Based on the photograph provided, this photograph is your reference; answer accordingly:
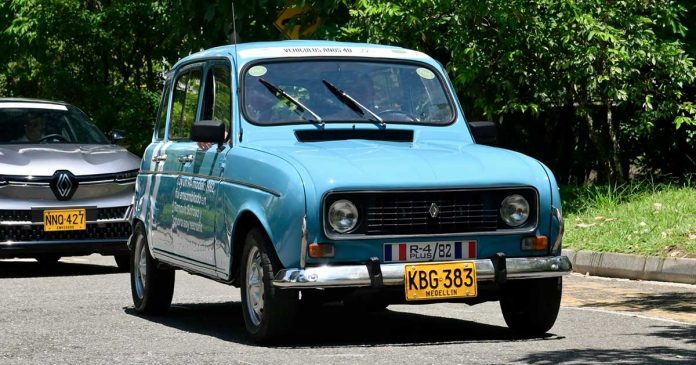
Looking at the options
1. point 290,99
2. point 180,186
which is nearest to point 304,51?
point 290,99

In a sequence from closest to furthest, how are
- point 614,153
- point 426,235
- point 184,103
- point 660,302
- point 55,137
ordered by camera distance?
point 426,235, point 184,103, point 660,302, point 55,137, point 614,153

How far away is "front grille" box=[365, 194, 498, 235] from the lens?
8.83 metres

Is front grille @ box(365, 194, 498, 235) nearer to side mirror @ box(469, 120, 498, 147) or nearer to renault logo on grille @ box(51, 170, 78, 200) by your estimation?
side mirror @ box(469, 120, 498, 147)

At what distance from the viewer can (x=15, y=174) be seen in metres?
14.6

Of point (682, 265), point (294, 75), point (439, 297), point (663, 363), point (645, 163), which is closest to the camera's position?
point (663, 363)

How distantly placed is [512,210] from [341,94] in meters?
1.66

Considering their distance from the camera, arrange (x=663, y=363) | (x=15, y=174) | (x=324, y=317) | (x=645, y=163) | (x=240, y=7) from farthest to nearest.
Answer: (x=645, y=163), (x=240, y=7), (x=15, y=174), (x=324, y=317), (x=663, y=363)

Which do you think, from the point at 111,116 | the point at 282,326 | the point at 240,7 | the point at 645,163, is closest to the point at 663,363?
the point at 282,326

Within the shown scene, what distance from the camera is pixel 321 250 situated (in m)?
8.69

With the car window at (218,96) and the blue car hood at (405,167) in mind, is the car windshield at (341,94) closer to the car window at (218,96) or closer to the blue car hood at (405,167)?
the car window at (218,96)

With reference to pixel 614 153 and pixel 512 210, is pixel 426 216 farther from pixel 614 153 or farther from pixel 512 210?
pixel 614 153

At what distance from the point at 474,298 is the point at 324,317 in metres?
2.16

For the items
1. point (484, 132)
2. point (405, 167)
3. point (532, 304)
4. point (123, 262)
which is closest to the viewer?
point (405, 167)

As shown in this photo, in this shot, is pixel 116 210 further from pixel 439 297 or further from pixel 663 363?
pixel 663 363
